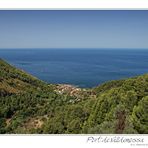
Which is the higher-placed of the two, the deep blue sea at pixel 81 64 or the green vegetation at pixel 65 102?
the deep blue sea at pixel 81 64

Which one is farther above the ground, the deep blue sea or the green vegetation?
the deep blue sea

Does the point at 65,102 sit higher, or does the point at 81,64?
the point at 81,64

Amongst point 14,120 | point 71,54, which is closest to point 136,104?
point 71,54
